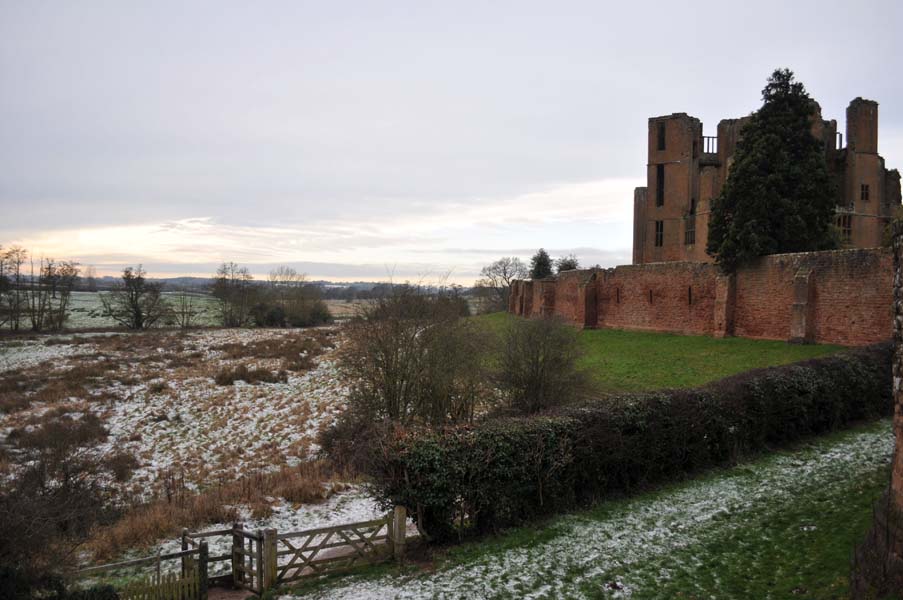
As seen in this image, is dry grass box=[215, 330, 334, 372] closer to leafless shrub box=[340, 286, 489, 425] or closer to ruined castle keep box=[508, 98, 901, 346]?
ruined castle keep box=[508, 98, 901, 346]

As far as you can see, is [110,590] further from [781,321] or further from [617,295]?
[617,295]

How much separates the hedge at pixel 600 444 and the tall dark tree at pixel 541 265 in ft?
163

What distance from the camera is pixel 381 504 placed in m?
8.98

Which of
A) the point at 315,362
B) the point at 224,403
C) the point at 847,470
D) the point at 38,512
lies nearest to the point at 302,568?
the point at 38,512

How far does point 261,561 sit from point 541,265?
189 feet

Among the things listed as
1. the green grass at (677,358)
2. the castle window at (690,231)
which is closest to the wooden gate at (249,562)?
the green grass at (677,358)

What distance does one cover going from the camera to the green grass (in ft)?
→ 61.5

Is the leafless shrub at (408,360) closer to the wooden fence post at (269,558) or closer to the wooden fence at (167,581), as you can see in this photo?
the wooden fence post at (269,558)

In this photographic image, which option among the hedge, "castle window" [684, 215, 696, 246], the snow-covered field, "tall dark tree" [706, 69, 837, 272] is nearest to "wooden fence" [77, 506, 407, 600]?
Result: the hedge

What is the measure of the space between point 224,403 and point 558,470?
57.0 ft

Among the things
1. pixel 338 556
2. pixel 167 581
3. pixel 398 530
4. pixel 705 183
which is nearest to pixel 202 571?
pixel 167 581

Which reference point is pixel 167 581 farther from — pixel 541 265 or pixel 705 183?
pixel 541 265

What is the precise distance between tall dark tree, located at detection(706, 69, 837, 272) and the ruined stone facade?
880 cm

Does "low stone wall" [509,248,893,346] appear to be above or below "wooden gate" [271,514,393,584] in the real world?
above
